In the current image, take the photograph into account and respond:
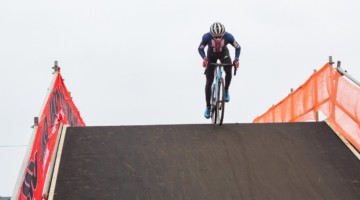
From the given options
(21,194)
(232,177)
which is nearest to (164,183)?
(232,177)

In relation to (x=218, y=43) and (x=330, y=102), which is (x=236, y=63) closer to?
(x=218, y=43)

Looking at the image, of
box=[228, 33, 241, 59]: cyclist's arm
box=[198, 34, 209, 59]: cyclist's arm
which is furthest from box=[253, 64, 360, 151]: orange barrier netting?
box=[198, 34, 209, 59]: cyclist's arm

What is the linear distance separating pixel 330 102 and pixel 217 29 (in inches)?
108

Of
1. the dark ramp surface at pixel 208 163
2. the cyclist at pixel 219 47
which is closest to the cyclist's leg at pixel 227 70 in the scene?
the cyclist at pixel 219 47

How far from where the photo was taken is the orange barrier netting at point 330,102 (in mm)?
10219

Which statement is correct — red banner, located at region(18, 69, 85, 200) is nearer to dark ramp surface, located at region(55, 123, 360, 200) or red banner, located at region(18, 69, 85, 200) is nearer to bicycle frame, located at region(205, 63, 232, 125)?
dark ramp surface, located at region(55, 123, 360, 200)

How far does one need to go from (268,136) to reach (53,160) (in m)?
3.76

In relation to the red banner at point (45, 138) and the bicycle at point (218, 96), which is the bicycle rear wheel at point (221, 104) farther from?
the red banner at point (45, 138)

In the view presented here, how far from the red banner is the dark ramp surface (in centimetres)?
32

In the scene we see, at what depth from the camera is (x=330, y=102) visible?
454 inches

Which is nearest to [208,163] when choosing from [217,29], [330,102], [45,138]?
[45,138]

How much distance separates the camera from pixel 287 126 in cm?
1077

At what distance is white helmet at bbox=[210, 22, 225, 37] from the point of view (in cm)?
1088

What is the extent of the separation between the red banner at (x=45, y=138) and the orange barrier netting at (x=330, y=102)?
16.7ft
